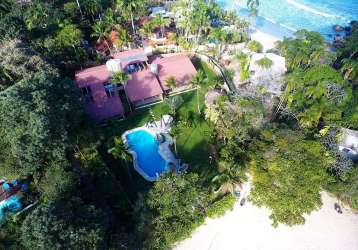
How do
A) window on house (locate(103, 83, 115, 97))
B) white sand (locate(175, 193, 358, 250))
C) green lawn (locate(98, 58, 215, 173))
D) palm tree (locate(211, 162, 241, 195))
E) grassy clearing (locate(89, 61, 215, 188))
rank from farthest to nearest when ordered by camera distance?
window on house (locate(103, 83, 115, 97)) → green lawn (locate(98, 58, 215, 173)) → grassy clearing (locate(89, 61, 215, 188)) → palm tree (locate(211, 162, 241, 195)) → white sand (locate(175, 193, 358, 250))

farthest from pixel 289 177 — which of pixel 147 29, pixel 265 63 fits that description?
pixel 147 29

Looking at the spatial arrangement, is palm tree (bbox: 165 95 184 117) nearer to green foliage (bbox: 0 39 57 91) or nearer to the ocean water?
green foliage (bbox: 0 39 57 91)

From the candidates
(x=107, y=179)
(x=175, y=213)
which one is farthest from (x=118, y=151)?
(x=175, y=213)

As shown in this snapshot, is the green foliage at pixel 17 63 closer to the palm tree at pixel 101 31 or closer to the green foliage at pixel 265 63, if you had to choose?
the palm tree at pixel 101 31

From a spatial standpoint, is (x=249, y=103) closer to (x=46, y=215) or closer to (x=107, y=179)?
(x=107, y=179)

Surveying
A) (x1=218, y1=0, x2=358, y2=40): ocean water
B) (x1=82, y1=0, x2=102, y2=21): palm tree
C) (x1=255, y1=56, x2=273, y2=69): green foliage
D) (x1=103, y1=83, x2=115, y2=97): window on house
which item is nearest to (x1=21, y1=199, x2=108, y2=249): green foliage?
(x1=103, y1=83, x2=115, y2=97): window on house

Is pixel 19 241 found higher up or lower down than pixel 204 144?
higher up

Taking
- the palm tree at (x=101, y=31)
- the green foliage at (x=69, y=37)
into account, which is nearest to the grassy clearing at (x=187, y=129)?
the green foliage at (x=69, y=37)
